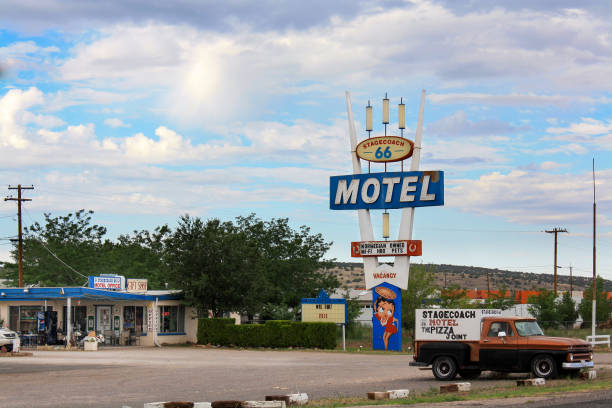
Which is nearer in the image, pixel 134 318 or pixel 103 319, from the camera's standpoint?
pixel 103 319

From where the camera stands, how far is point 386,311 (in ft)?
156

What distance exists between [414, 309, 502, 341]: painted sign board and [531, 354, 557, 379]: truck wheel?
5.99 ft

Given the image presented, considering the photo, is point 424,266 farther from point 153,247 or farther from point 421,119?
point 153,247

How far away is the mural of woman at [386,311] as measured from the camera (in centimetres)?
4712

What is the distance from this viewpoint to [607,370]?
2784 centimetres

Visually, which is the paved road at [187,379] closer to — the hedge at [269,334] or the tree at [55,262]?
the hedge at [269,334]

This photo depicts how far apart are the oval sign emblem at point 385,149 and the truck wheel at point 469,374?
22726mm

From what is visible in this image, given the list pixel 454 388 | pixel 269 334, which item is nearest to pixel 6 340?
pixel 269 334

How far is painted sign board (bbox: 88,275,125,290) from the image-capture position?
5078 cm

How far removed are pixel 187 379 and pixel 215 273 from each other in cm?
2836

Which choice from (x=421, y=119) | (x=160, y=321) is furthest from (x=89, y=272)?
(x=421, y=119)

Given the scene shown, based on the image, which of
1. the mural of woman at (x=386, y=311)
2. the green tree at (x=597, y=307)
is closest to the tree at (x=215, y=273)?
the mural of woman at (x=386, y=311)

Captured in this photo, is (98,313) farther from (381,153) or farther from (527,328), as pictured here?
(527,328)

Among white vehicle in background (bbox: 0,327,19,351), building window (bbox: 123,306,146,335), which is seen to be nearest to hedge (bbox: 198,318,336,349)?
building window (bbox: 123,306,146,335)
